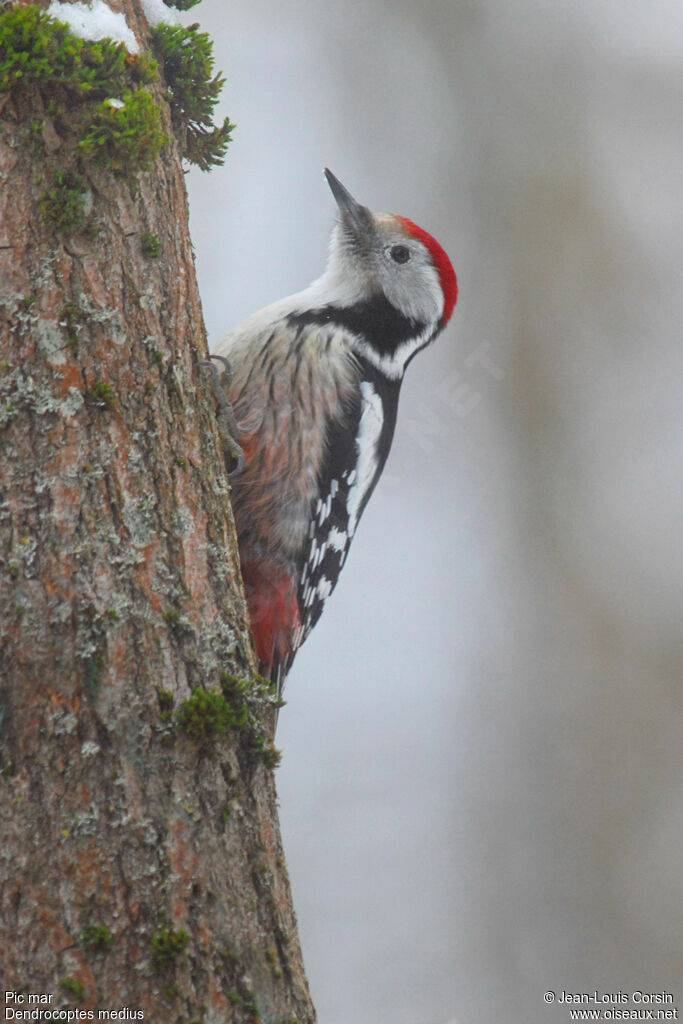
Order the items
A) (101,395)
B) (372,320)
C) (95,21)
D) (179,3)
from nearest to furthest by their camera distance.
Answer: (101,395) → (95,21) → (179,3) → (372,320)

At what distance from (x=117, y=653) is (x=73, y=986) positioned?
17.9 inches

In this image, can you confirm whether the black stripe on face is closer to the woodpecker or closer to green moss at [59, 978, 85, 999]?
the woodpecker

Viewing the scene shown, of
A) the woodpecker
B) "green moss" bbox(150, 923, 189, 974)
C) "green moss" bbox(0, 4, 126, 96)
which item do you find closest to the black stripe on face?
the woodpecker

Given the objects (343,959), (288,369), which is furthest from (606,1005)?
(288,369)

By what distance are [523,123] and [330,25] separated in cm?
156

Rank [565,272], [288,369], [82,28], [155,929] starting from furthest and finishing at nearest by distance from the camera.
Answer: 1. [565,272]
2. [288,369]
3. [82,28]
4. [155,929]

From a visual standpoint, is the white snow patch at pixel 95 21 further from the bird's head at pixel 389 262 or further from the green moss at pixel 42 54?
the bird's head at pixel 389 262

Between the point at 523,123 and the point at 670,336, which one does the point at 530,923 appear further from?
the point at 523,123

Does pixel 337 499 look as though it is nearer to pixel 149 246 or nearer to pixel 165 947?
pixel 149 246

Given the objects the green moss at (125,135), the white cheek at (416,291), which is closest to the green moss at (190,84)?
the green moss at (125,135)

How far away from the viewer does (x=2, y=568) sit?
1436 millimetres

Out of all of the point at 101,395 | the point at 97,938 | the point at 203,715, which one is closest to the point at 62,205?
the point at 101,395

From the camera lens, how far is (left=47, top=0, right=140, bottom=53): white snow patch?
5.46ft

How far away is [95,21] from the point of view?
1697 mm
